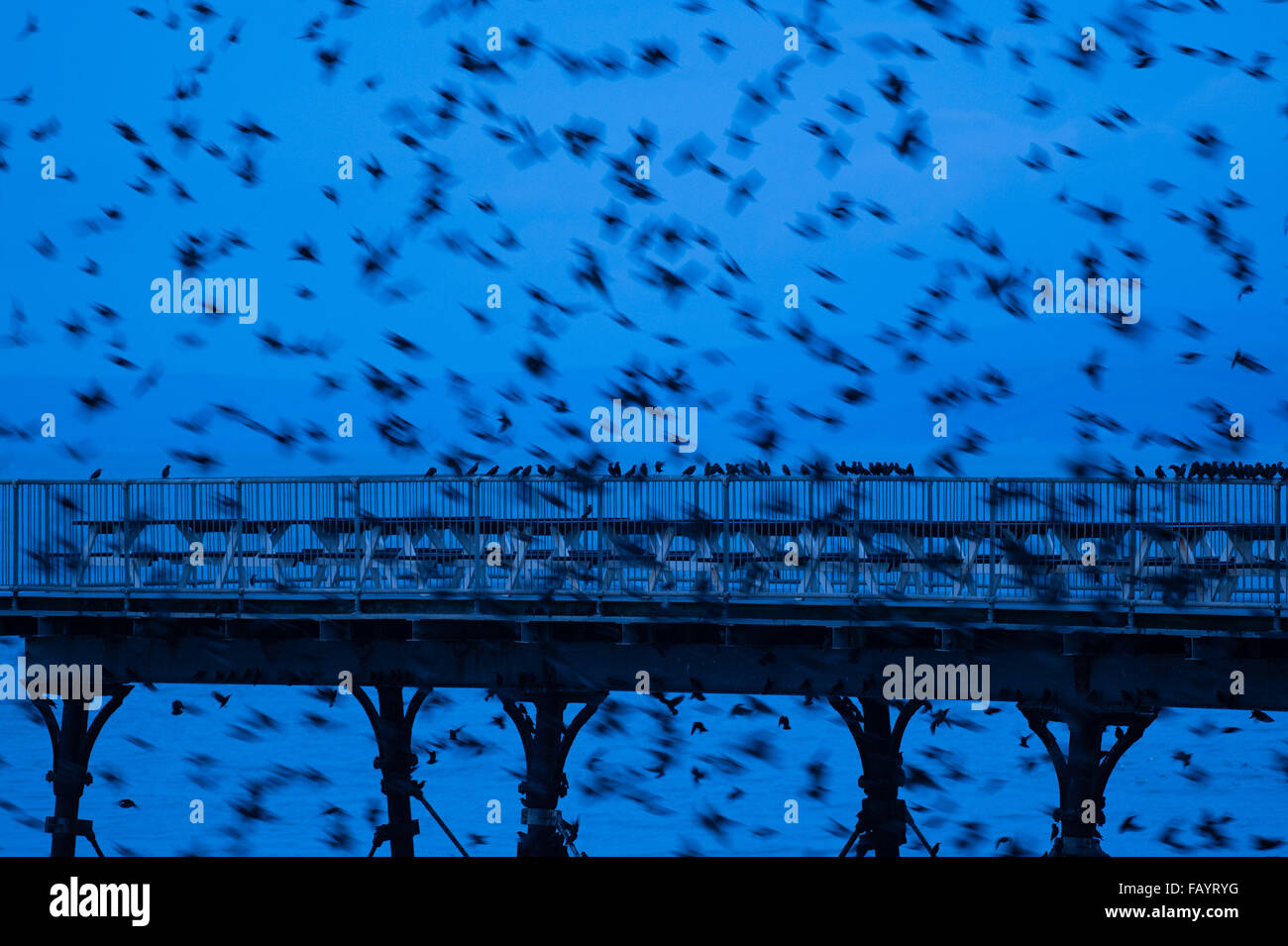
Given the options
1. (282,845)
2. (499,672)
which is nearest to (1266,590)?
(499,672)

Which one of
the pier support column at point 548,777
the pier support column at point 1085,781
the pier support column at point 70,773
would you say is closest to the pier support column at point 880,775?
the pier support column at point 1085,781

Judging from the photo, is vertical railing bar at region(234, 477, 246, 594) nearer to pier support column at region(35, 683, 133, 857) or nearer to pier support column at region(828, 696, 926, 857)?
pier support column at region(35, 683, 133, 857)

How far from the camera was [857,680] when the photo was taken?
1911 centimetres

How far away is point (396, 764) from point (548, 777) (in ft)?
9.83

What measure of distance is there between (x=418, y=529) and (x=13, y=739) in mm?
106403

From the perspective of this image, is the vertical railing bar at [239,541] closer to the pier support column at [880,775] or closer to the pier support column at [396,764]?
the pier support column at [396,764]

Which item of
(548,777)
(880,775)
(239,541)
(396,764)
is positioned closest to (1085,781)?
(880,775)

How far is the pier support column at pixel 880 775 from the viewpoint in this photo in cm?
2280

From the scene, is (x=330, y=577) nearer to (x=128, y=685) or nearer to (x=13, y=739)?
(x=128, y=685)

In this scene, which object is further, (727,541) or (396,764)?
(396,764)

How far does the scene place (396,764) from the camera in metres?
25.0

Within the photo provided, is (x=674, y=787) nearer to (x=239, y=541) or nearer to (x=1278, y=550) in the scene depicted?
(x=239, y=541)

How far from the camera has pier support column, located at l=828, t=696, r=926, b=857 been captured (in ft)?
74.8
